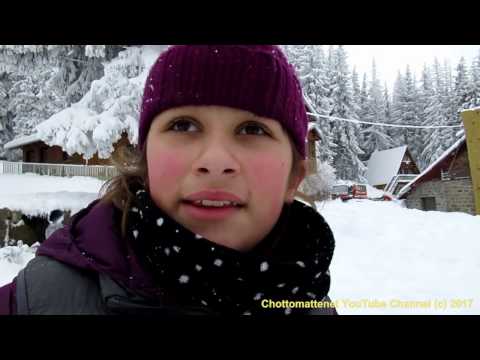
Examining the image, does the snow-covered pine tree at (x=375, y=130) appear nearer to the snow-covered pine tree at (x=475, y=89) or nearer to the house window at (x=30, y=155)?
the snow-covered pine tree at (x=475, y=89)

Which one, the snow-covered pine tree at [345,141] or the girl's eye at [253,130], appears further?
the snow-covered pine tree at [345,141]

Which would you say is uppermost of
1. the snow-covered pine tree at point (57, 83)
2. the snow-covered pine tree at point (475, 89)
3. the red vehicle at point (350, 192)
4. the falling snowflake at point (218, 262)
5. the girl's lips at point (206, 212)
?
the snow-covered pine tree at point (57, 83)

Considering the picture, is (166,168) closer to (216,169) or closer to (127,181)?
(216,169)

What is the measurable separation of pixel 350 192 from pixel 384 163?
571mm

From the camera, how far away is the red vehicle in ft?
11.8

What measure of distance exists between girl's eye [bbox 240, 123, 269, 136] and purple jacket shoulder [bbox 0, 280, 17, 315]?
0.67 metres

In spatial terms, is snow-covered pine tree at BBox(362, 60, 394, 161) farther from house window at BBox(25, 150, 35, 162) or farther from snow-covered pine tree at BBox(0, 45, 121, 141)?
house window at BBox(25, 150, 35, 162)

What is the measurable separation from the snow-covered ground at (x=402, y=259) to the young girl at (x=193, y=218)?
2.79ft

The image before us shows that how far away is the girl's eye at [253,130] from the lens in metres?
0.79

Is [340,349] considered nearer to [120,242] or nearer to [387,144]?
[120,242]

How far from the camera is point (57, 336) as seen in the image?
0.91 metres

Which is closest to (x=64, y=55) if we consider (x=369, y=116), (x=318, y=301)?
(x=369, y=116)

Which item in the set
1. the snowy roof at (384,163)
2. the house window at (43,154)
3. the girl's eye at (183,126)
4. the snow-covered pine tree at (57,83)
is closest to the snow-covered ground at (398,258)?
the snowy roof at (384,163)

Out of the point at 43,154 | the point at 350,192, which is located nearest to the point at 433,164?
the point at 350,192
